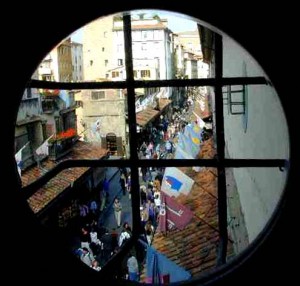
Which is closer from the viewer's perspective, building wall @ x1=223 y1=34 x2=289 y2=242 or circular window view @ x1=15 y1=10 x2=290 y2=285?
circular window view @ x1=15 y1=10 x2=290 y2=285

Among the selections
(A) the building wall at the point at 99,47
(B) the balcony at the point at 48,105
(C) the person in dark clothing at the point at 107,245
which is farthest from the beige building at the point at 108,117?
(A) the building wall at the point at 99,47

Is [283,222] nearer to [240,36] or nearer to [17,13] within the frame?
[240,36]

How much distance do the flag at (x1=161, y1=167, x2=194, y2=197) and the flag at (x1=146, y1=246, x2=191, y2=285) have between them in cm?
150

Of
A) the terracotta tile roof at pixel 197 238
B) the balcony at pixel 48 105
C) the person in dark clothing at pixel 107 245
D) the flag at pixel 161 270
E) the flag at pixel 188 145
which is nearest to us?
the flag at pixel 161 270

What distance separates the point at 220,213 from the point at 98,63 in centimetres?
4227

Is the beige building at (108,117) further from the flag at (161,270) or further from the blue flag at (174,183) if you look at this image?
the flag at (161,270)

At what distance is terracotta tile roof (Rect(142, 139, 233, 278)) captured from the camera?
619 cm

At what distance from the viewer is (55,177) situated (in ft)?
44.7

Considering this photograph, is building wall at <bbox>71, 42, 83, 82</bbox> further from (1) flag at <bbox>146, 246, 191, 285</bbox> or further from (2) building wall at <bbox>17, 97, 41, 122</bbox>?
(1) flag at <bbox>146, 246, 191, 285</bbox>

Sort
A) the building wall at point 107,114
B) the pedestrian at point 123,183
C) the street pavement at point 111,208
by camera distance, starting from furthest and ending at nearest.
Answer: the building wall at point 107,114
the pedestrian at point 123,183
the street pavement at point 111,208

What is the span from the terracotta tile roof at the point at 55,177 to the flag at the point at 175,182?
7.40 feet

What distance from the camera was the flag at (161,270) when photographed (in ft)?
17.1

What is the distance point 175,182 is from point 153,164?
530 centimetres

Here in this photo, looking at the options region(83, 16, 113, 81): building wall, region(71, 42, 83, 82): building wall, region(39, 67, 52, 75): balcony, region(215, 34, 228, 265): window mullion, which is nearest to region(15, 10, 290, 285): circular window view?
region(215, 34, 228, 265): window mullion
